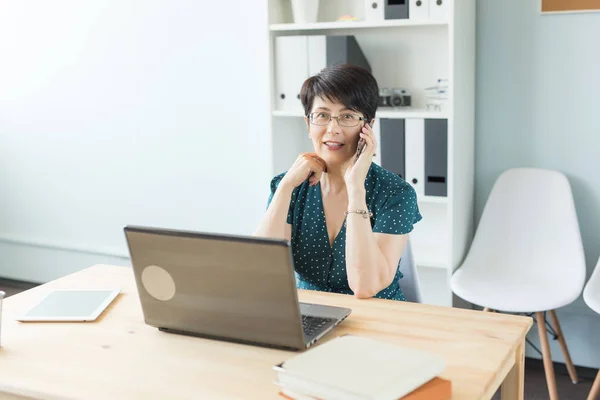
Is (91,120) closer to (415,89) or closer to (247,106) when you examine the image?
(247,106)

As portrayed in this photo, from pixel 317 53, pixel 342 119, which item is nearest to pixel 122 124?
pixel 317 53

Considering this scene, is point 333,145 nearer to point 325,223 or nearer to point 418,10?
point 325,223

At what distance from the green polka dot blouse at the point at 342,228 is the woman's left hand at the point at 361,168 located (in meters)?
0.09

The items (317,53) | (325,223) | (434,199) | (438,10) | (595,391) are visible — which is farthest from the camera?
(317,53)

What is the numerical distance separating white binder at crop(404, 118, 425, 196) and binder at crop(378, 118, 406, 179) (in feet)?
0.07

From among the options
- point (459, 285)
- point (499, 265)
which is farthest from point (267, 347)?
point (499, 265)

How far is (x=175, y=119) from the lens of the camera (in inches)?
159

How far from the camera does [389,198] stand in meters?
2.13

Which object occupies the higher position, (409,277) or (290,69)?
(290,69)

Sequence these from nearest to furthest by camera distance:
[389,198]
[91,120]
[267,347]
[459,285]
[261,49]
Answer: [267,347] → [389,198] → [459,285] → [261,49] → [91,120]

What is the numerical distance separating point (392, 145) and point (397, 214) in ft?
3.51

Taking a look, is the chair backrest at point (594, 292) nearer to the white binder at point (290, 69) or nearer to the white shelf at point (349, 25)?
the white shelf at point (349, 25)

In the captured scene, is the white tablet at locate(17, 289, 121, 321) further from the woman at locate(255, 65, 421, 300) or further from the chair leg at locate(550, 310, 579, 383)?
the chair leg at locate(550, 310, 579, 383)

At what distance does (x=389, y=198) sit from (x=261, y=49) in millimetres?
1829
